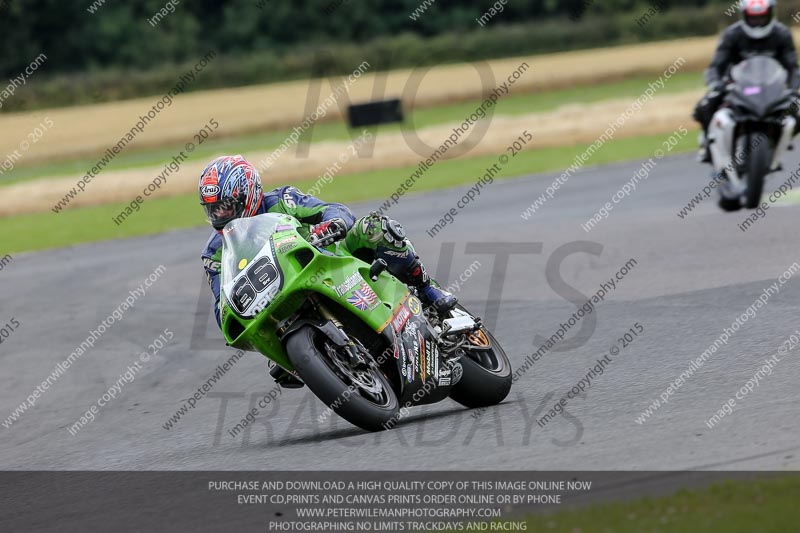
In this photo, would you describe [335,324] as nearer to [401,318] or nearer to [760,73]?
[401,318]

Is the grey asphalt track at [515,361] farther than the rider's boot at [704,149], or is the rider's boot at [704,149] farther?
the rider's boot at [704,149]

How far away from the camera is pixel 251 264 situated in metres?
6.80

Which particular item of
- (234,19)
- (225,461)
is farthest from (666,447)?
(234,19)

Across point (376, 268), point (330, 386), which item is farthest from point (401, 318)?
point (330, 386)

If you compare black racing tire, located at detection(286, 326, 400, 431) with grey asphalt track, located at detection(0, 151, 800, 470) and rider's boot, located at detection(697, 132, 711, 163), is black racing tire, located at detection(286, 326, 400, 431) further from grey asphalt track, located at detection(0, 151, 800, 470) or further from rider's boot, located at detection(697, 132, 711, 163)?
rider's boot, located at detection(697, 132, 711, 163)

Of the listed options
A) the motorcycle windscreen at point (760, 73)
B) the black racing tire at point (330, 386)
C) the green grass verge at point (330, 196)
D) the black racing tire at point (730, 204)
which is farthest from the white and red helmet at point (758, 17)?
the green grass verge at point (330, 196)

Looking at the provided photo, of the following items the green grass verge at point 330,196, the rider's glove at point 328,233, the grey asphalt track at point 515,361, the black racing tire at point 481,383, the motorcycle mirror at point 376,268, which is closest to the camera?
the grey asphalt track at point 515,361

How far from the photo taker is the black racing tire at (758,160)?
42.7 ft

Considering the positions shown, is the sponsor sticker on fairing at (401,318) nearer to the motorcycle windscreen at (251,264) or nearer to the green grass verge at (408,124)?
the motorcycle windscreen at (251,264)

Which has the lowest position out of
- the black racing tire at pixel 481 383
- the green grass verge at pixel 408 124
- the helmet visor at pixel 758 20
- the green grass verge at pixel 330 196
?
the green grass verge at pixel 408 124
